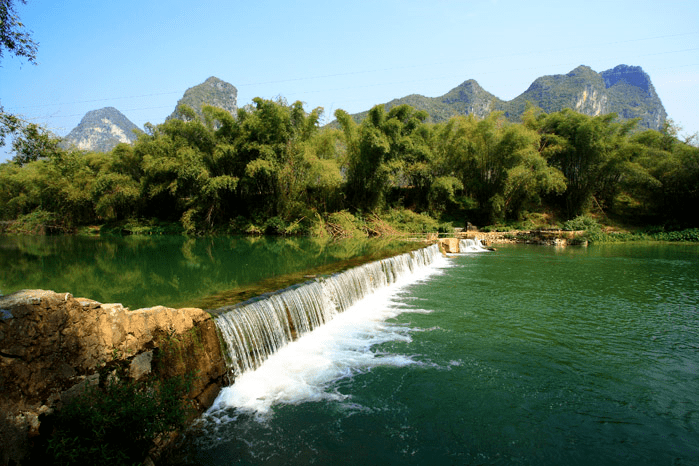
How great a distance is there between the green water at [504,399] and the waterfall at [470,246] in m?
10.2

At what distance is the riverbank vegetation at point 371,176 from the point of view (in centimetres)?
2212

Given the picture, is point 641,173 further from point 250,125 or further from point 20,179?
point 20,179

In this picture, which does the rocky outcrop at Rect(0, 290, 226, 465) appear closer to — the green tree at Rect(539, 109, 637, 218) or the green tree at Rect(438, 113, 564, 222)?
the green tree at Rect(438, 113, 564, 222)

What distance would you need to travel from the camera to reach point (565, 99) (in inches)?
2913

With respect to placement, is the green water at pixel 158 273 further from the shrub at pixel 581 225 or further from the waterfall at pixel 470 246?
the shrub at pixel 581 225

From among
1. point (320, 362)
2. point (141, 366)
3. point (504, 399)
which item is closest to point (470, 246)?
point (320, 362)

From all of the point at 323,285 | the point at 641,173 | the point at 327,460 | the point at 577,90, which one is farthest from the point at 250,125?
the point at 577,90

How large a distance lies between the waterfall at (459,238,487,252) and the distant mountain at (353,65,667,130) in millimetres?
44772

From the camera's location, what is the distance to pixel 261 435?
3.45m

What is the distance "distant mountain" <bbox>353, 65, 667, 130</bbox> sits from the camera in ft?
229

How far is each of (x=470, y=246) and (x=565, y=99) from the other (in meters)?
71.7

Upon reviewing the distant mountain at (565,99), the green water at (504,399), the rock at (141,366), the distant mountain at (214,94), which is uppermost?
the distant mountain at (214,94)

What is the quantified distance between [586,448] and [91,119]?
18681 centimetres

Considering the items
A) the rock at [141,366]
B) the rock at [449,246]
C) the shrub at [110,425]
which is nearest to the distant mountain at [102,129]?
the rock at [449,246]
